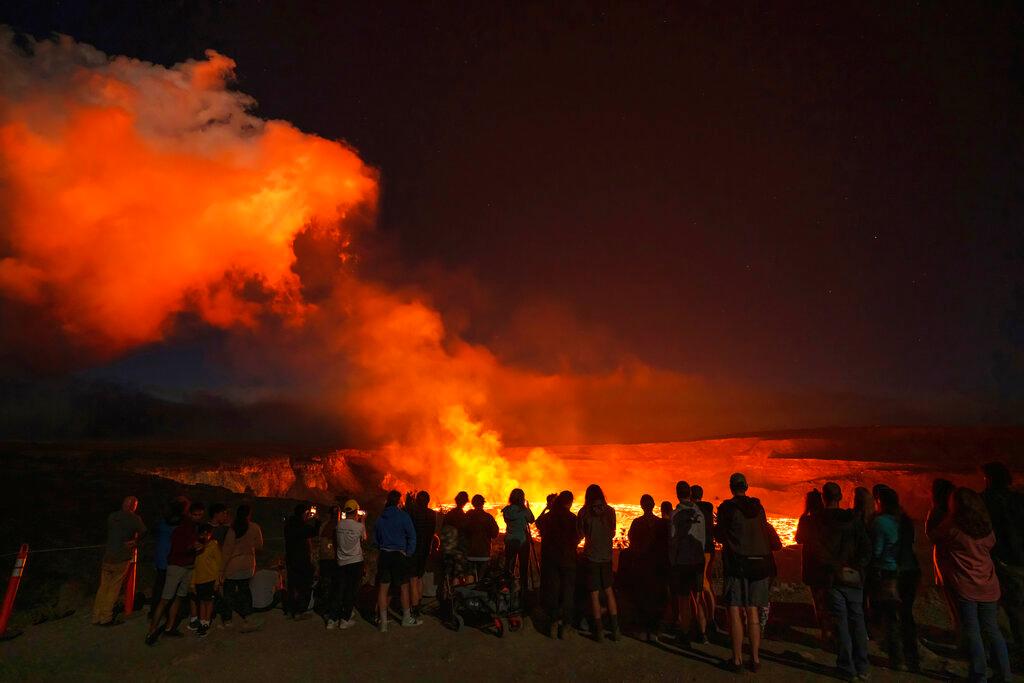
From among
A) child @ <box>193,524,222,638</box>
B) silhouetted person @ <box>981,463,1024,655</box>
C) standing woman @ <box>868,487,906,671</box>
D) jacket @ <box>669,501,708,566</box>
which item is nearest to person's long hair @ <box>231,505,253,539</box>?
child @ <box>193,524,222,638</box>

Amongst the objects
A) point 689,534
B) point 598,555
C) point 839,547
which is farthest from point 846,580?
point 598,555

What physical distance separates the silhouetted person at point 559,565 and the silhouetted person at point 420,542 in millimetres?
2292

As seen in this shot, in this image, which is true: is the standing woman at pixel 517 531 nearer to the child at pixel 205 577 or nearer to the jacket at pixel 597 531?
the jacket at pixel 597 531

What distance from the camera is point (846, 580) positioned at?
6.75m

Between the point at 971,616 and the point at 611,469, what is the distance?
41.9 meters

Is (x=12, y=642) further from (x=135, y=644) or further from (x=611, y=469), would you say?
(x=611, y=469)

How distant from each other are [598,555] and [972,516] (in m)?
4.70

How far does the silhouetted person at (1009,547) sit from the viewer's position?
6.93 meters

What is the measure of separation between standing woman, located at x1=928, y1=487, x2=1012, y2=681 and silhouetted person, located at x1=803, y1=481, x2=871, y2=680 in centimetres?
96

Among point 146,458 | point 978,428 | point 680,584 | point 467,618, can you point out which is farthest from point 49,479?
point 978,428

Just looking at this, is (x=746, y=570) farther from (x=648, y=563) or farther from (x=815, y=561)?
(x=648, y=563)

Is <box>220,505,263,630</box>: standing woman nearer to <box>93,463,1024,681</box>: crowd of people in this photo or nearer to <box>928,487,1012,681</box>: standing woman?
<box>93,463,1024,681</box>: crowd of people

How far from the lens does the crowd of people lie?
678 cm

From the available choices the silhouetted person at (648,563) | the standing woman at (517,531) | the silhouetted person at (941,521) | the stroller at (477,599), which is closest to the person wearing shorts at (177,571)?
the stroller at (477,599)
